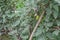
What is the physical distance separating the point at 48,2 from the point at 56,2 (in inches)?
4.5

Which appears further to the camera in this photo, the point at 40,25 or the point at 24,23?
the point at 24,23

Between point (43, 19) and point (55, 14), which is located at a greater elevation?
point (55, 14)

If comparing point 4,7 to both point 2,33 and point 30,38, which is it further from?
point 30,38

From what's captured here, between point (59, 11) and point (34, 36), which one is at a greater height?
point (59, 11)

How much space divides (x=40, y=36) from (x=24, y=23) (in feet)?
0.97

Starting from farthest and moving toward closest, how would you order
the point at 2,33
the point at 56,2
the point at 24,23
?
the point at 2,33 → the point at 24,23 → the point at 56,2

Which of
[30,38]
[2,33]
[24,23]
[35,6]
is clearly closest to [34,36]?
[30,38]

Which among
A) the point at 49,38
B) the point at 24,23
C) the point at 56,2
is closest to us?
the point at 56,2

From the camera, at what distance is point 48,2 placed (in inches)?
88.0

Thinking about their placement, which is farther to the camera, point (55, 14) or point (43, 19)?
point (43, 19)

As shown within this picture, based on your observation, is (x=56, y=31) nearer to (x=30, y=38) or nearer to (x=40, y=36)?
(x=40, y=36)

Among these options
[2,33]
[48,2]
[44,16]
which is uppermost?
[48,2]

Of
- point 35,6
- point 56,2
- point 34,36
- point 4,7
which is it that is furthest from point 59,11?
point 4,7

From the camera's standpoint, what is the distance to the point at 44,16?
2318 millimetres
